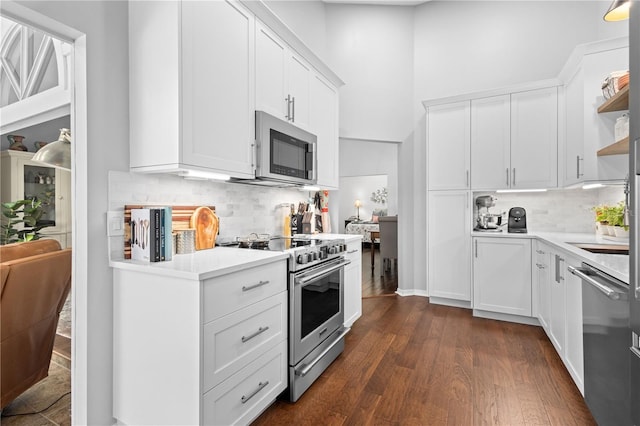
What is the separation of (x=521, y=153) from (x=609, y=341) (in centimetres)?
263

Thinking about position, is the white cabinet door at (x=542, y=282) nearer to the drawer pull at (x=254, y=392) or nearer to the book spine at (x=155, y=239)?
the drawer pull at (x=254, y=392)

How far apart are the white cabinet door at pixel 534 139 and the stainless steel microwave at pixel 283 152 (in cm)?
232

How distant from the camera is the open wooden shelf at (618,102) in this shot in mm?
2322

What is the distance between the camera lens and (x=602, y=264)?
163cm

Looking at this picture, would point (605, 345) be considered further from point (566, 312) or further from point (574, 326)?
point (566, 312)

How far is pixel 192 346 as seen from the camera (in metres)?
1.44

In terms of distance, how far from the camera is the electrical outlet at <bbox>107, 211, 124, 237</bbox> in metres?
1.73

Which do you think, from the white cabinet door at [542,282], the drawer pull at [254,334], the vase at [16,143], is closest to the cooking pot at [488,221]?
the white cabinet door at [542,282]

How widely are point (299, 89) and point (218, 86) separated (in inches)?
38.8

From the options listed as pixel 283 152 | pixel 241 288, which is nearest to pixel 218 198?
pixel 283 152

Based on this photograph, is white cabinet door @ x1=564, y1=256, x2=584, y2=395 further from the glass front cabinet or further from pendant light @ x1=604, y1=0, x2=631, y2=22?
the glass front cabinet

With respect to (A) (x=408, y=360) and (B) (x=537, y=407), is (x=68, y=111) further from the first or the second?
(B) (x=537, y=407)

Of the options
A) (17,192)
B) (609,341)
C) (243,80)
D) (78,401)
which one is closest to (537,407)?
(609,341)

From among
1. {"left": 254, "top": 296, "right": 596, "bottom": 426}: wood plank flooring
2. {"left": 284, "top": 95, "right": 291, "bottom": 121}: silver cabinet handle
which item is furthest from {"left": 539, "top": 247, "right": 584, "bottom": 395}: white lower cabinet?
{"left": 284, "top": 95, "right": 291, "bottom": 121}: silver cabinet handle
